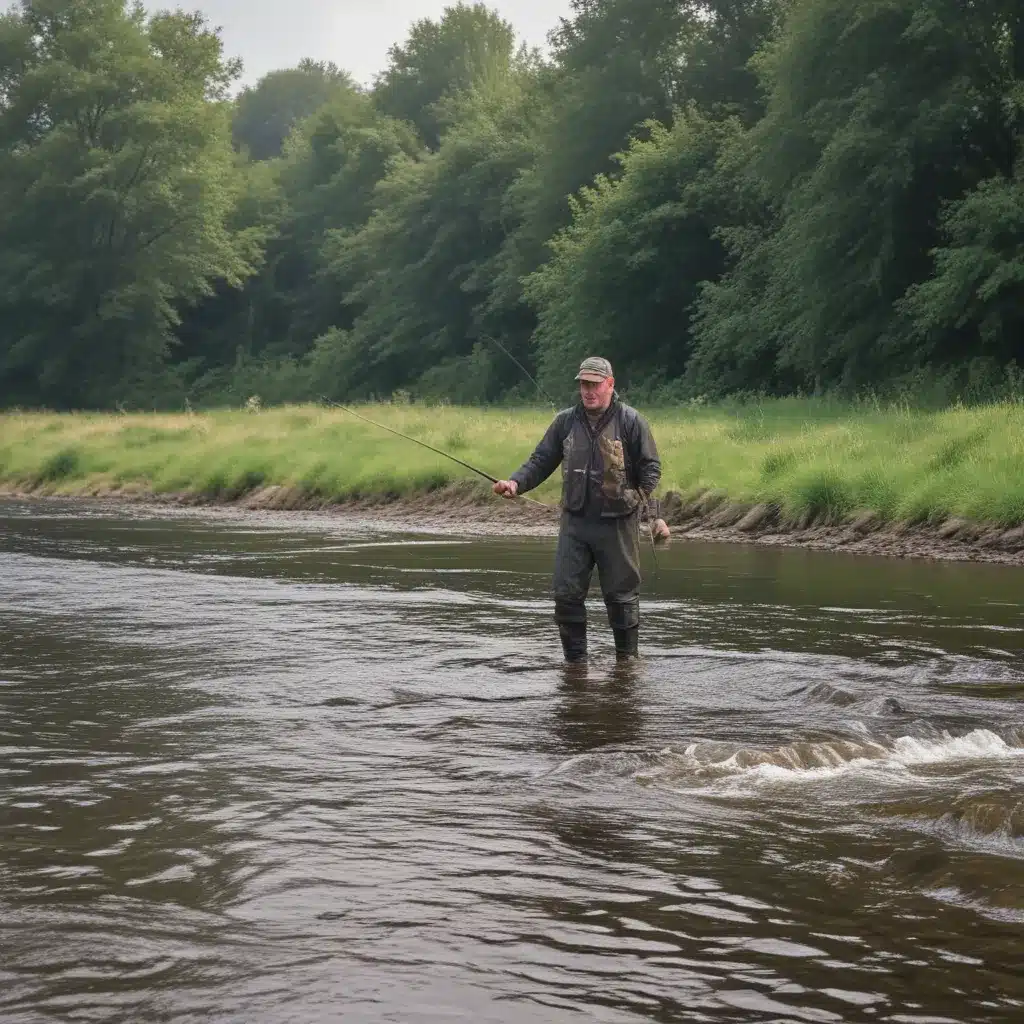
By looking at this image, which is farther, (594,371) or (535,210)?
(535,210)

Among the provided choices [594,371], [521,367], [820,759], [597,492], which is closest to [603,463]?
[597,492]

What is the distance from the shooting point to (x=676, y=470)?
72.5ft

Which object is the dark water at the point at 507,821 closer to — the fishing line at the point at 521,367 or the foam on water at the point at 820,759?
the foam on water at the point at 820,759

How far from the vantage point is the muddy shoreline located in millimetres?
17359

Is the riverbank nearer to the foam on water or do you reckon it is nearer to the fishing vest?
the fishing vest

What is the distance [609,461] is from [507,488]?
0.62m

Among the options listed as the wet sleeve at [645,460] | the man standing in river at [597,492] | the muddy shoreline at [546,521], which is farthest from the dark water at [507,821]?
the muddy shoreline at [546,521]

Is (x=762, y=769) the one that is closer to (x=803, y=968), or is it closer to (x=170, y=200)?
(x=803, y=968)

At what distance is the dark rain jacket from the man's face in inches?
3.6

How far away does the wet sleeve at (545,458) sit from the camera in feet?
32.9

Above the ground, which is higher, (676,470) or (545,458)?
(545,458)

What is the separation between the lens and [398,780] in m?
6.72

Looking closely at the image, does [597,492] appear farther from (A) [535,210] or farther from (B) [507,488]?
(A) [535,210]

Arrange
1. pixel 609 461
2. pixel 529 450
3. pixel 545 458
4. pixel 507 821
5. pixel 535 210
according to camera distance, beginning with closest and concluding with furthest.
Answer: pixel 507 821 → pixel 609 461 → pixel 545 458 → pixel 529 450 → pixel 535 210
